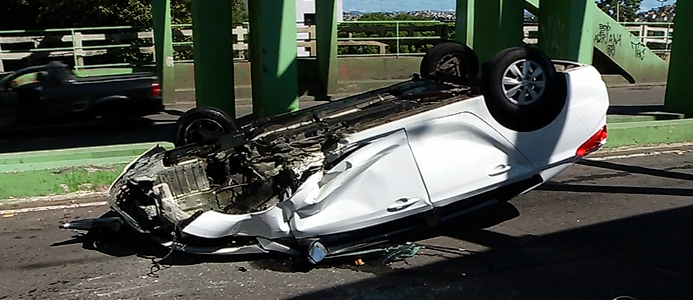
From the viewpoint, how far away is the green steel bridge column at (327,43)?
18750mm

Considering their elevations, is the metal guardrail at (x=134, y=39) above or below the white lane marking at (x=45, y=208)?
above

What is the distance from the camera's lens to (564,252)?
5629mm

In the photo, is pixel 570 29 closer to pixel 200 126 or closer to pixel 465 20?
pixel 200 126

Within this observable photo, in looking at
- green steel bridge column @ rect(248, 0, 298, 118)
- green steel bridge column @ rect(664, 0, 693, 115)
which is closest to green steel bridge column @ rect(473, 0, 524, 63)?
green steel bridge column @ rect(664, 0, 693, 115)

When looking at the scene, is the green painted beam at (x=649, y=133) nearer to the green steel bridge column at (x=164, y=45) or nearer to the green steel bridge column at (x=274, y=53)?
the green steel bridge column at (x=274, y=53)

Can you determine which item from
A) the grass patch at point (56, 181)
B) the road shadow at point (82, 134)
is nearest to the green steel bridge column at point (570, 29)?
the grass patch at point (56, 181)

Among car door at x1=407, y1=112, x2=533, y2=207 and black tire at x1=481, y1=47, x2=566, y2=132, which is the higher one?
black tire at x1=481, y1=47, x2=566, y2=132

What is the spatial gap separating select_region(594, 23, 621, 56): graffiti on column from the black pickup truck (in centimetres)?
1381

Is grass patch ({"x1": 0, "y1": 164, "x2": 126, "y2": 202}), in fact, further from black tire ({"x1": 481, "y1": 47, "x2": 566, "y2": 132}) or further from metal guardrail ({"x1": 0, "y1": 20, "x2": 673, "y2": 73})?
metal guardrail ({"x1": 0, "y1": 20, "x2": 673, "y2": 73})

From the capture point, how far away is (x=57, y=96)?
13305 mm

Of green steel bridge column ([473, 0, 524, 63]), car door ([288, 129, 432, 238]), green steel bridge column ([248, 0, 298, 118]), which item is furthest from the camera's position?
green steel bridge column ([473, 0, 524, 63])

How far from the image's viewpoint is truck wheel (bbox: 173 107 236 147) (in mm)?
6742

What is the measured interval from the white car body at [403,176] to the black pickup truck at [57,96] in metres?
8.51

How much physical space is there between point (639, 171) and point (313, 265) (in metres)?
4.94
